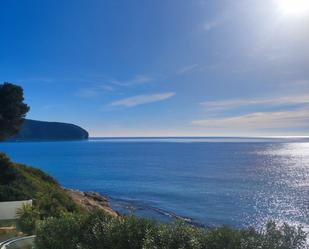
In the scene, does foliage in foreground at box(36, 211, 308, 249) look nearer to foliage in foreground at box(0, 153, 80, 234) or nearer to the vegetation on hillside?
foliage in foreground at box(0, 153, 80, 234)

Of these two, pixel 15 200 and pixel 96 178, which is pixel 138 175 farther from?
pixel 15 200

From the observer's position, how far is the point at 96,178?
78.4 m

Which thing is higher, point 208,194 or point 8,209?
point 8,209

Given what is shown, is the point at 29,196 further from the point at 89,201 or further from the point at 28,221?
the point at 89,201

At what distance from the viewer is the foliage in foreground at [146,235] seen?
7438mm

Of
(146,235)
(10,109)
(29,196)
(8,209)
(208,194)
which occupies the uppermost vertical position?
(10,109)

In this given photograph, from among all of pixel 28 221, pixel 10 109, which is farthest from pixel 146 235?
pixel 10 109

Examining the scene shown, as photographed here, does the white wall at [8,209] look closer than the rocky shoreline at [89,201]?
Yes

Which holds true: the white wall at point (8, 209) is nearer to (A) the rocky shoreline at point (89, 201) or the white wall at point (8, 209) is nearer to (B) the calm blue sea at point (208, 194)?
(A) the rocky shoreline at point (89, 201)

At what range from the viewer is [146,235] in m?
8.62

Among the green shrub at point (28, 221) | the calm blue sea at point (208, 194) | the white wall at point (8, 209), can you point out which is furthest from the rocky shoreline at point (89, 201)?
the green shrub at point (28, 221)

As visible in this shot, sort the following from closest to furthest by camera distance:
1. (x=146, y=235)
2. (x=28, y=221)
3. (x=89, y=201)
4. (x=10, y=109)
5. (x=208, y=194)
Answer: (x=146, y=235)
(x=28, y=221)
(x=10, y=109)
(x=89, y=201)
(x=208, y=194)

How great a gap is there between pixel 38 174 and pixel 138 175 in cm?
4607

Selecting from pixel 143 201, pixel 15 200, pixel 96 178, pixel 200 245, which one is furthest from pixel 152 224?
pixel 96 178
